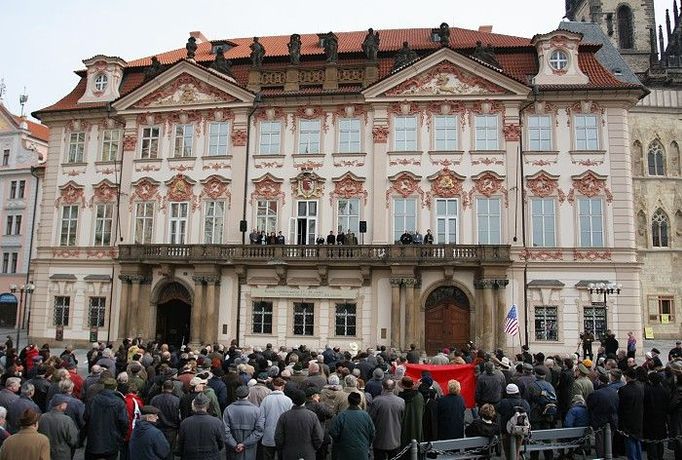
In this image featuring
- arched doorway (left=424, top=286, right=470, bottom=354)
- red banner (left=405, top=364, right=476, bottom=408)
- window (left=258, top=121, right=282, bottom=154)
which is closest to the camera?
red banner (left=405, top=364, right=476, bottom=408)

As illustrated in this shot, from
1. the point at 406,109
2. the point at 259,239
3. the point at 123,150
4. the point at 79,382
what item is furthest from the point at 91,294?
the point at 79,382

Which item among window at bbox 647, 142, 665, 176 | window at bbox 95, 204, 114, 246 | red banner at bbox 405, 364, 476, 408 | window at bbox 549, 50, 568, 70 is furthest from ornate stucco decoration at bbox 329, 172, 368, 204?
window at bbox 647, 142, 665, 176

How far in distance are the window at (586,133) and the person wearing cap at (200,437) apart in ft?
85.1

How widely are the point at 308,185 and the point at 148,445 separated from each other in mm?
23746

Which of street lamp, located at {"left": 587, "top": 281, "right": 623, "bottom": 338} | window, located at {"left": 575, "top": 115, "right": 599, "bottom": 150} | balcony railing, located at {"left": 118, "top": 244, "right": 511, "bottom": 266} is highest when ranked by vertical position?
window, located at {"left": 575, "top": 115, "right": 599, "bottom": 150}

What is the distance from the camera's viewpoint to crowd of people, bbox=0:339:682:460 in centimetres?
844

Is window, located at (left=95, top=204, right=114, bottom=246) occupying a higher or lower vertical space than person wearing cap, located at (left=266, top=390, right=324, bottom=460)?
higher

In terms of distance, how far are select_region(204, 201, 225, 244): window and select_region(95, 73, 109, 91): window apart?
10042 mm

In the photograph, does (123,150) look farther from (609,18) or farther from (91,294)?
(609,18)

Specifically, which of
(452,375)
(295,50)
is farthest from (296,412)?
(295,50)

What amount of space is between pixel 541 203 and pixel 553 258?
8.92 ft

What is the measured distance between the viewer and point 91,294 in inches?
1304

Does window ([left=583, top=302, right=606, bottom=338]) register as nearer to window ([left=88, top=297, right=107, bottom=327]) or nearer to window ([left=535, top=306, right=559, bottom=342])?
window ([left=535, top=306, right=559, bottom=342])

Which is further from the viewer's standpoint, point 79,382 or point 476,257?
point 476,257
